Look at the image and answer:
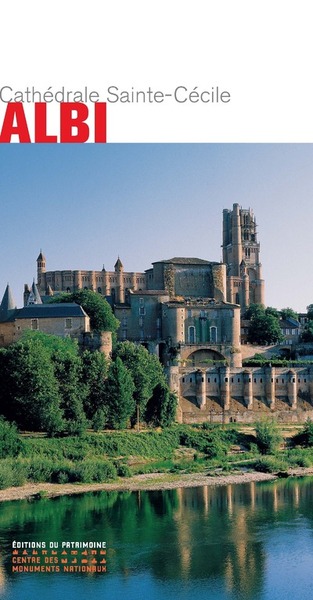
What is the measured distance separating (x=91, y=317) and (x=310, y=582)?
19673 millimetres

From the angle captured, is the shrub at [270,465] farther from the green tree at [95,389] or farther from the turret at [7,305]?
the turret at [7,305]

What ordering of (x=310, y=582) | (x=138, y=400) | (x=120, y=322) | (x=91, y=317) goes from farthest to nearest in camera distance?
(x=120, y=322) → (x=91, y=317) → (x=138, y=400) → (x=310, y=582)

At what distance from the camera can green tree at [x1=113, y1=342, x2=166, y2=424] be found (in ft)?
82.7

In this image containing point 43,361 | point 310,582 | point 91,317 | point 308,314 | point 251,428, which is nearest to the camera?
point 310,582

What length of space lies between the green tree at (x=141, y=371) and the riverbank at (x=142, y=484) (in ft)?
14.0

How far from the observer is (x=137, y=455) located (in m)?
22.7

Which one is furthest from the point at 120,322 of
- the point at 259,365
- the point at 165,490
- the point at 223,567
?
the point at 223,567

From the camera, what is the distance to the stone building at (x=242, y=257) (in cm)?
4628

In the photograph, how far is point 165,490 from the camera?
63.6 ft

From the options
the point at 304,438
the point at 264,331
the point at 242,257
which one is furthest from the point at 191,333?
the point at 242,257

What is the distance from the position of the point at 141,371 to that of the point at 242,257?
86.2 ft

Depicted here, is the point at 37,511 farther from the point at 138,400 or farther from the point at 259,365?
the point at 259,365

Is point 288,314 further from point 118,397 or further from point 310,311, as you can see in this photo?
point 118,397

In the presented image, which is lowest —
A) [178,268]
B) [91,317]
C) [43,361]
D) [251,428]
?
[251,428]
